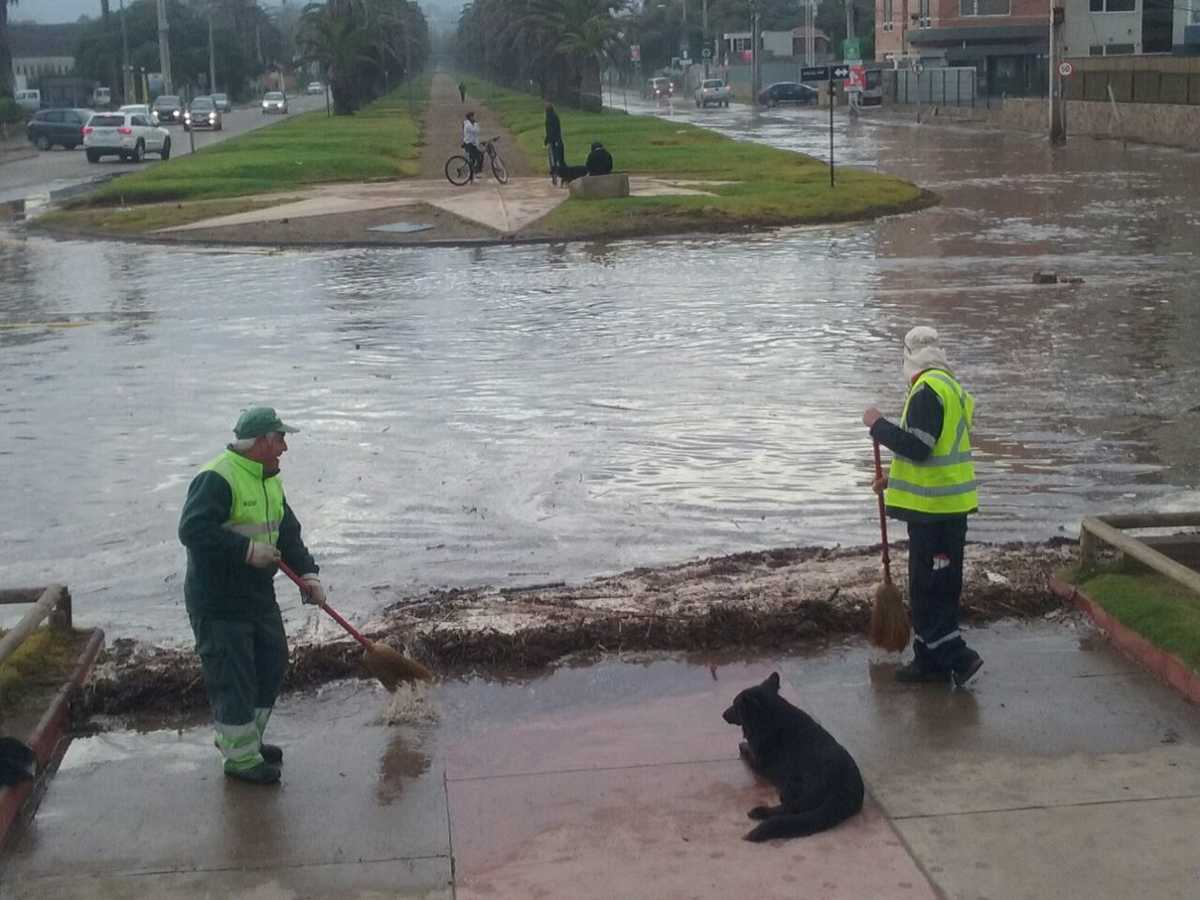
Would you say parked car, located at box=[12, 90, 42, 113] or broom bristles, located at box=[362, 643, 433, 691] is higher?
parked car, located at box=[12, 90, 42, 113]

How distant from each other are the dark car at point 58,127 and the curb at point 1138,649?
6335 cm

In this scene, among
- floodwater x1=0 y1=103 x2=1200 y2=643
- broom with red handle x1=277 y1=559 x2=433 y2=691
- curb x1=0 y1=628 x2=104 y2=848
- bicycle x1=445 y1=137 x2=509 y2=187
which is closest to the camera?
curb x1=0 y1=628 x2=104 y2=848

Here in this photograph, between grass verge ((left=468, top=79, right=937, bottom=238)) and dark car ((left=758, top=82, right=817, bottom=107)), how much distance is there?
50.0m

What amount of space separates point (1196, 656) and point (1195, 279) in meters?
14.4

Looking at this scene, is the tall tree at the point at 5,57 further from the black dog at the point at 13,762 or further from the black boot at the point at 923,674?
the black boot at the point at 923,674

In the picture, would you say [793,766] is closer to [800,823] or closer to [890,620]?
[800,823]

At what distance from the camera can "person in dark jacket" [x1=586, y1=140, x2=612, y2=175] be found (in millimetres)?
30641

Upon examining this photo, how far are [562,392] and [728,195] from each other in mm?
18634

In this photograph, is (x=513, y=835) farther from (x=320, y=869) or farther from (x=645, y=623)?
(x=645, y=623)

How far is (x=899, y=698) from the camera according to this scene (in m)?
6.63

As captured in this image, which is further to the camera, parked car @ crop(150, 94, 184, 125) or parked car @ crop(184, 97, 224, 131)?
parked car @ crop(150, 94, 184, 125)

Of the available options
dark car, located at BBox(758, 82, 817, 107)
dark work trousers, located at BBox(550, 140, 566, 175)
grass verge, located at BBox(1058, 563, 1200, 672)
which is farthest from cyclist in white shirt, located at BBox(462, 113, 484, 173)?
dark car, located at BBox(758, 82, 817, 107)

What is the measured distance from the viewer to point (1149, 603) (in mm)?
7145

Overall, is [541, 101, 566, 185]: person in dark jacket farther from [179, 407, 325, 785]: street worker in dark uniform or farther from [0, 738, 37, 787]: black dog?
[0, 738, 37, 787]: black dog
